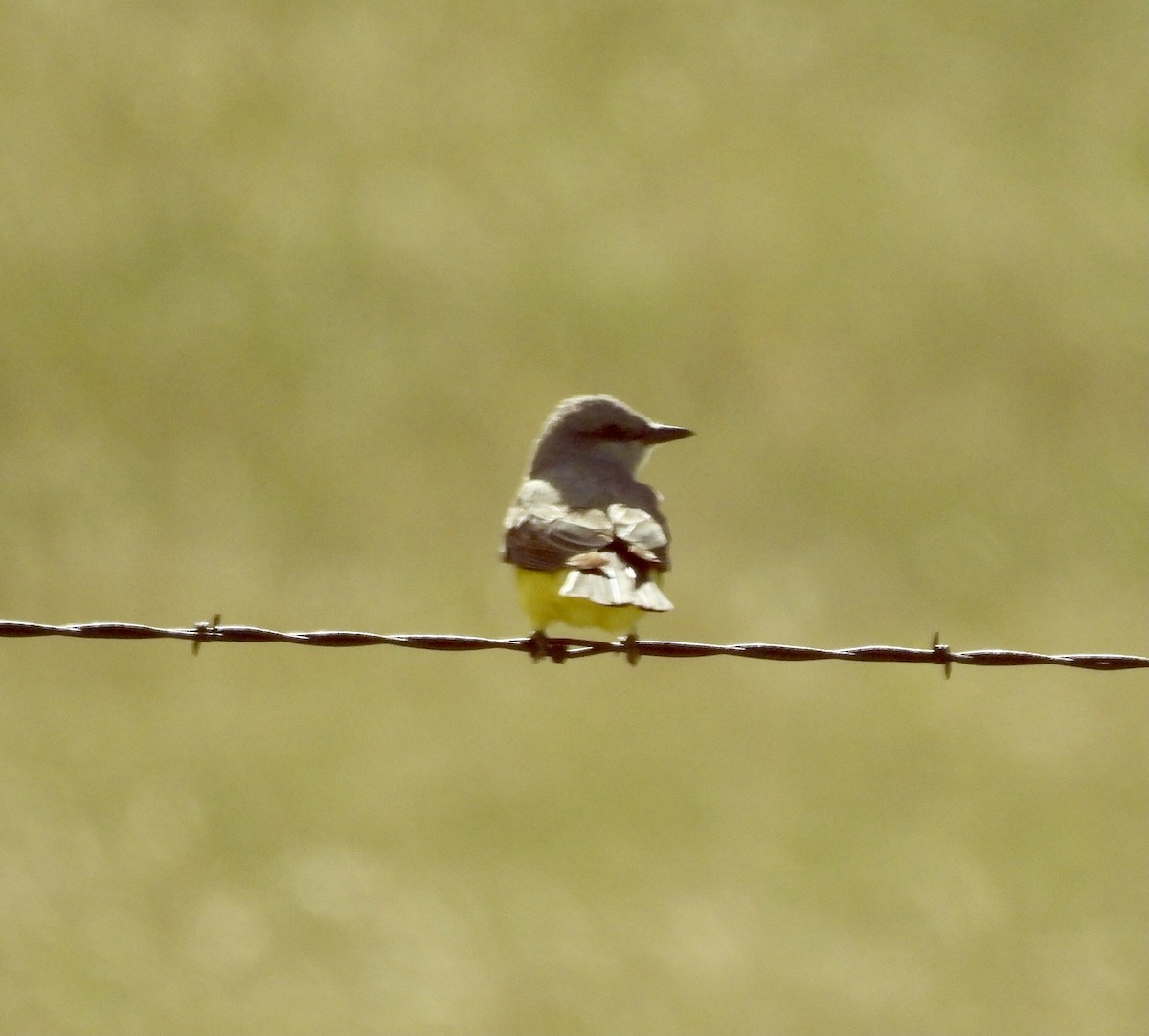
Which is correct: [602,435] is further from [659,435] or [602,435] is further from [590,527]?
[590,527]

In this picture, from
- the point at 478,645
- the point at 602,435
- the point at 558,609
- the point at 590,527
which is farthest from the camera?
the point at 602,435

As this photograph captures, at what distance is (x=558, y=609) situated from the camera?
6.62 m

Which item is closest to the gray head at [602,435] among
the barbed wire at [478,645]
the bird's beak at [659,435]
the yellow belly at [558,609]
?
the bird's beak at [659,435]

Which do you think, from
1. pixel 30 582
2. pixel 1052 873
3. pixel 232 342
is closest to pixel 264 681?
pixel 30 582

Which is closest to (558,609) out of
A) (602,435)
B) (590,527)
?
(590,527)

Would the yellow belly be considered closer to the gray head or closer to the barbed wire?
the barbed wire

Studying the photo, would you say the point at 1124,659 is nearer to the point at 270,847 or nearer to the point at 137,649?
the point at 270,847

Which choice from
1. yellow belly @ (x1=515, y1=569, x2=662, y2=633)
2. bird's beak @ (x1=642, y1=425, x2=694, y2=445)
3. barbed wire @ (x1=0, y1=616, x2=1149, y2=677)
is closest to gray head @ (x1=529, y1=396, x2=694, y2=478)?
bird's beak @ (x1=642, y1=425, x2=694, y2=445)

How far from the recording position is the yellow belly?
6562mm

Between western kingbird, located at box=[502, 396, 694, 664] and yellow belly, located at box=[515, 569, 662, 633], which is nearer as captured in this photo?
western kingbird, located at box=[502, 396, 694, 664]

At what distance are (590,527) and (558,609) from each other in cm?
31

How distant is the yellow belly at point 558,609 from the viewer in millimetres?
6562

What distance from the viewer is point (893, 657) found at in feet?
17.3

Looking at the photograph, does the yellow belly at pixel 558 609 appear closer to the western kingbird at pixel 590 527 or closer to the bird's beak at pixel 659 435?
the western kingbird at pixel 590 527
